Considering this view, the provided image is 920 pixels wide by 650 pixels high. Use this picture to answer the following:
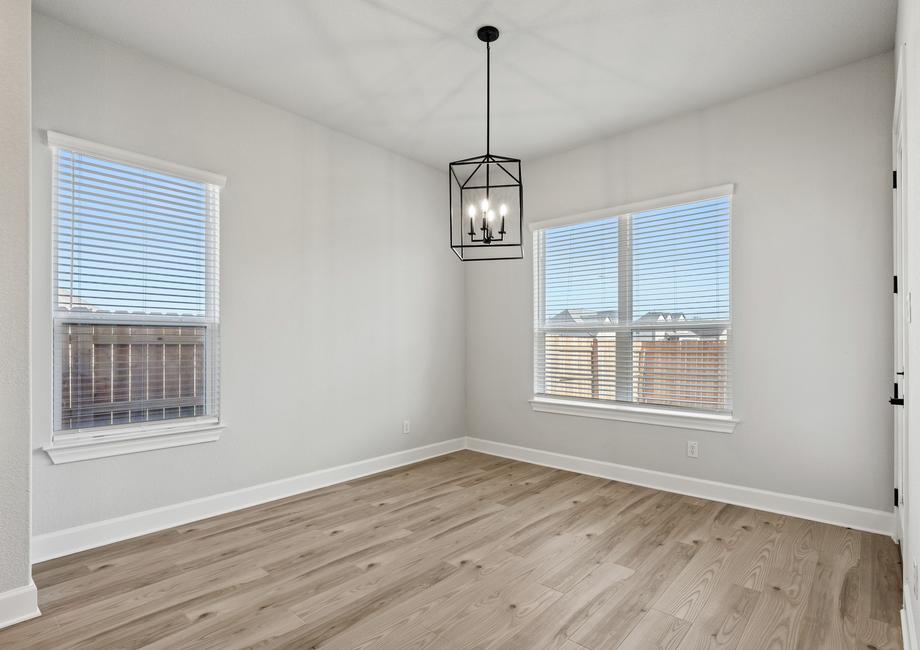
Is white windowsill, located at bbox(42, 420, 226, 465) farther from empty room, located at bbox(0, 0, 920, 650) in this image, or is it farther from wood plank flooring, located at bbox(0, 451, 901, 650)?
wood plank flooring, located at bbox(0, 451, 901, 650)

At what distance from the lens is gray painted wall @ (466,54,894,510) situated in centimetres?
315

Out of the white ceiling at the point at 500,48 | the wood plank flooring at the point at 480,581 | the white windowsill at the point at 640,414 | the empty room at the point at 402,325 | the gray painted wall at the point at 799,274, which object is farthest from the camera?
the white windowsill at the point at 640,414

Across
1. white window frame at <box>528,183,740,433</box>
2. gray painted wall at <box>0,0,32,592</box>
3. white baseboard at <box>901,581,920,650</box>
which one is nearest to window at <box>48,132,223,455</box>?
gray painted wall at <box>0,0,32,592</box>

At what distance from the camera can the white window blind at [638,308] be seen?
386 cm

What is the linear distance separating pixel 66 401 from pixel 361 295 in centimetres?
221

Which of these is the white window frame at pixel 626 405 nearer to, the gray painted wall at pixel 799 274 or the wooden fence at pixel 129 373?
the gray painted wall at pixel 799 274

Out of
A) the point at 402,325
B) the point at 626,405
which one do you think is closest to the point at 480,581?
the point at 626,405

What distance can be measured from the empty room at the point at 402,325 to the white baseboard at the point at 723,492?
0.02 meters

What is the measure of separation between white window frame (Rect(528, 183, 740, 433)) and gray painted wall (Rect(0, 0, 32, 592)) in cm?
374

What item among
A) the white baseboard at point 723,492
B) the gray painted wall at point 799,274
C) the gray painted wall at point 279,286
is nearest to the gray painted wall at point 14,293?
the gray painted wall at point 279,286

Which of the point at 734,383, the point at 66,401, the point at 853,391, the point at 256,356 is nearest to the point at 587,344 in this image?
the point at 734,383

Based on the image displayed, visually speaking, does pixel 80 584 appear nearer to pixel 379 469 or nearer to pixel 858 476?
pixel 379 469

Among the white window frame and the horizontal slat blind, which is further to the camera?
the white window frame

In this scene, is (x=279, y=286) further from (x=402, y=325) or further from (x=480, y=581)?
(x=480, y=581)
